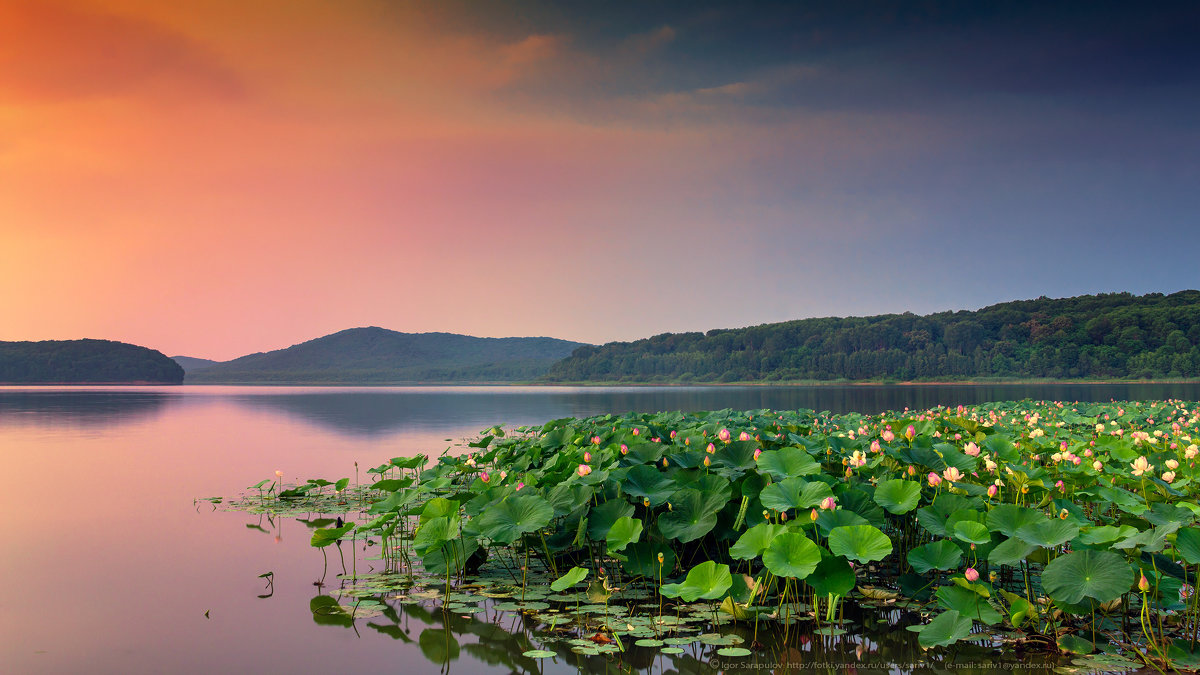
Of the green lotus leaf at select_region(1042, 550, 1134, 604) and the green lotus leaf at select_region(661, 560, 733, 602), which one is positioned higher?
the green lotus leaf at select_region(1042, 550, 1134, 604)

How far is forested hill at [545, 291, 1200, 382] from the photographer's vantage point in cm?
10119

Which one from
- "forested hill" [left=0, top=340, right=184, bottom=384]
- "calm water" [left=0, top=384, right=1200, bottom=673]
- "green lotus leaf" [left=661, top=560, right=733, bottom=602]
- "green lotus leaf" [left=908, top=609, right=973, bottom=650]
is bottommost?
"calm water" [left=0, top=384, right=1200, bottom=673]

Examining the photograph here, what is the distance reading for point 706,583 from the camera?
421 cm

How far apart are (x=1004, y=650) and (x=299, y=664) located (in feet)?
14.9

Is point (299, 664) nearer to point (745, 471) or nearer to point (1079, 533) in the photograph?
point (745, 471)

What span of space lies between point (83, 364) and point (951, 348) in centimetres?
17090

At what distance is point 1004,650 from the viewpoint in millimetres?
4160

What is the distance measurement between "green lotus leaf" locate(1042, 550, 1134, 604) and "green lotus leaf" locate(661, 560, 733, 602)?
181cm

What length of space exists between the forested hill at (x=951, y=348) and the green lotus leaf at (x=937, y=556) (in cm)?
11918

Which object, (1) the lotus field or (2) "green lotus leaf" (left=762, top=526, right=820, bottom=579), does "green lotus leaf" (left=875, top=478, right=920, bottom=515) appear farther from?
(2) "green lotus leaf" (left=762, top=526, right=820, bottom=579)

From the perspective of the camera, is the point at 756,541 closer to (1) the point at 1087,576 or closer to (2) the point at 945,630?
(2) the point at 945,630

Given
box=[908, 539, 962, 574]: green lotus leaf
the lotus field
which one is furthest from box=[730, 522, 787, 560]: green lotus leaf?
box=[908, 539, 962, 574]: green lotus leaf

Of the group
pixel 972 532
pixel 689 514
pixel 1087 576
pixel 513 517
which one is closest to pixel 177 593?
pixel 513 517

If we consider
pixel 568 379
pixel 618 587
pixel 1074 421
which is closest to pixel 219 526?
pixel 618 587
